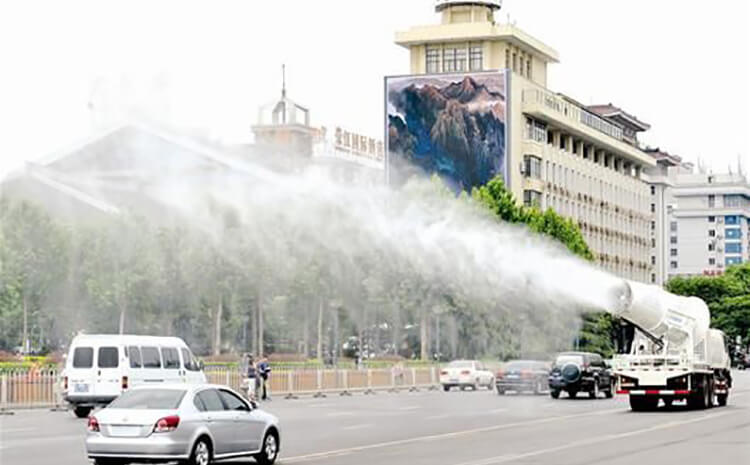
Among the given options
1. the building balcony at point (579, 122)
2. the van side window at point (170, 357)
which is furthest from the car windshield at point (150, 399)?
the building balcony at point (579, 122)

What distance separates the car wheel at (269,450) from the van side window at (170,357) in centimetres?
1716

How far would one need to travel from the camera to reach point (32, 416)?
39.6m

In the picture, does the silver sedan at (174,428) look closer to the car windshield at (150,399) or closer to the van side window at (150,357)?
the car windshield at (150,399)

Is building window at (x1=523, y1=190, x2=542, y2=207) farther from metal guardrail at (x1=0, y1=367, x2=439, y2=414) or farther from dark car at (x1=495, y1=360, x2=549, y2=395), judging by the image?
dark car at (x1=495, y1=360, x2=549, y2=395)

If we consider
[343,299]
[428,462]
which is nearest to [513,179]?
[343,299]

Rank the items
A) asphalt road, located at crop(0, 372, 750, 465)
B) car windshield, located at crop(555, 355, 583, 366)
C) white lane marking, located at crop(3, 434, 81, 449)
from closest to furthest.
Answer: asphalt road, located at crop(0, 372, 750, 465) < white lane marking, located at crop(3, 434, 81, 449) < car windshield, located at crop(555, 355, 583, 366)

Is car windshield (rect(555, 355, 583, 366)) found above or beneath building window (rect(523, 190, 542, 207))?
beneath

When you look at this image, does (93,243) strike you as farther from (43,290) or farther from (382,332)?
(382,332)

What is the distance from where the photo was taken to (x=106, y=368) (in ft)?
127

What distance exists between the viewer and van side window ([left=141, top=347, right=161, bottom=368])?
39.6 meters

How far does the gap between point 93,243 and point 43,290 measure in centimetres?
500

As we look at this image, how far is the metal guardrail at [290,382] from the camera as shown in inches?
1711

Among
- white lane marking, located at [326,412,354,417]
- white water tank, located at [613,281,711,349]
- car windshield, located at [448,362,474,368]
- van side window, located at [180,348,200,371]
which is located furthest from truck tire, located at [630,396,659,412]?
car windshield, located at [448,362,474,368]

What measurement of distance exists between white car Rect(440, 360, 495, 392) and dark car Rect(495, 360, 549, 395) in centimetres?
729
